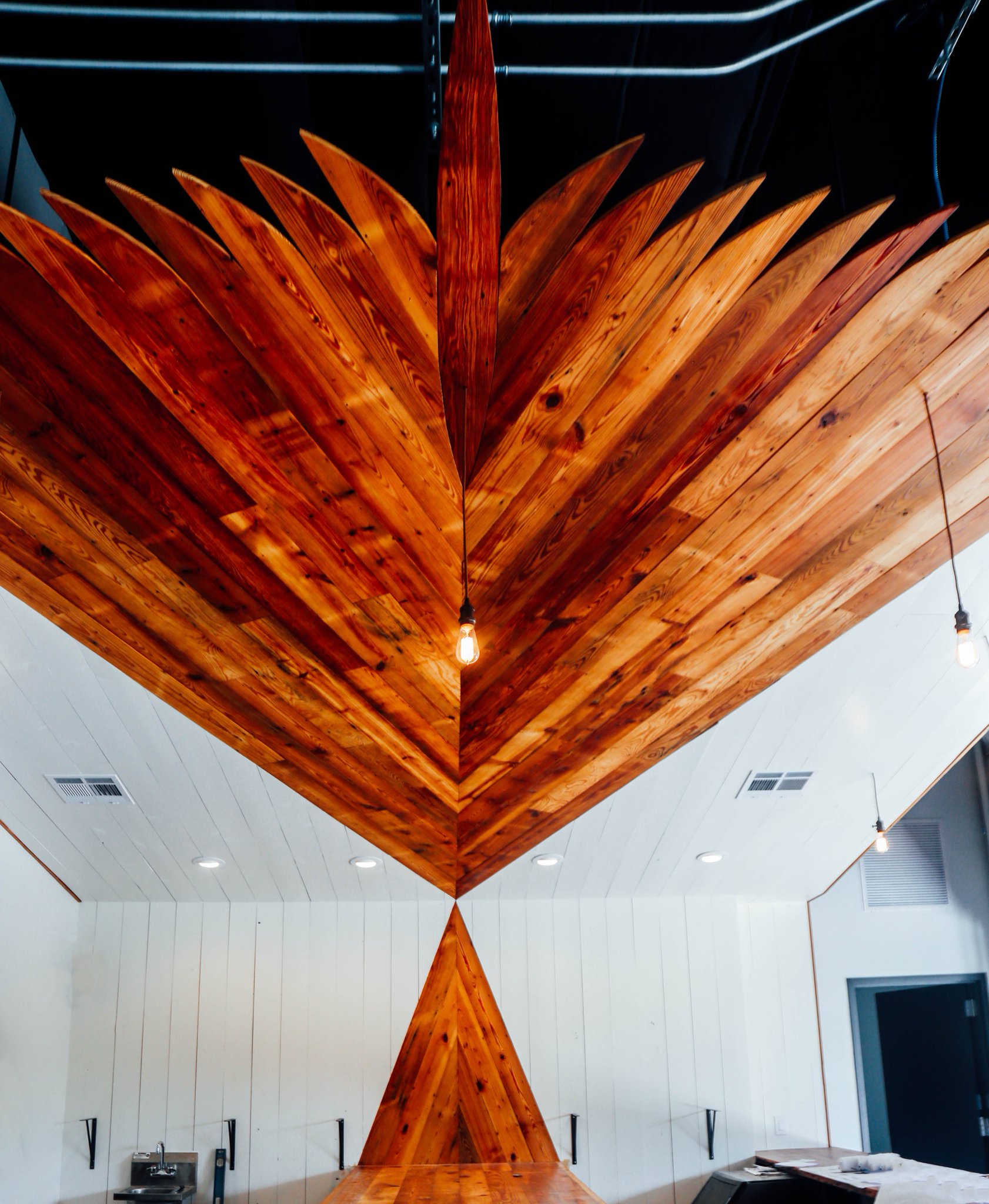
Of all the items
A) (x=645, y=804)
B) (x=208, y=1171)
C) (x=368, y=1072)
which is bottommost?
(x=208, y=1171)

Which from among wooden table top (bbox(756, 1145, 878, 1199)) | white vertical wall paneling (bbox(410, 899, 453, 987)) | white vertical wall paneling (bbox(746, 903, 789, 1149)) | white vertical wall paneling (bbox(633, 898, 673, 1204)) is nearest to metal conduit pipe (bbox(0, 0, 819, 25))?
white vertical wall paneling (bbox(410, 899, 453, 987))

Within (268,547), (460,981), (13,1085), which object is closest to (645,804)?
(460,981)

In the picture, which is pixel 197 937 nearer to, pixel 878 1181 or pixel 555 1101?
pixel 555 1101

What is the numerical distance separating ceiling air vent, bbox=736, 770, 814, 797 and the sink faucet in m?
4.08

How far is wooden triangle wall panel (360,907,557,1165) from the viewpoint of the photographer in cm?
561

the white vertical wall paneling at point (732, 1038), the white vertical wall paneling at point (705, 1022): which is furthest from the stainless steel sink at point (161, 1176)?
the white vertical wall paneling at point (732, 1038)

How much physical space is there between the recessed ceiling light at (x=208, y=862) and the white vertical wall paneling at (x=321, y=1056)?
0.80 metres

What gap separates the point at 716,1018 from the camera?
6301 mm

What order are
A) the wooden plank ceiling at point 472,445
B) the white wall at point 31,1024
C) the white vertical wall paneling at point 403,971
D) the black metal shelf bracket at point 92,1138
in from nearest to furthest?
the wooden plank ceiling at point 472,445
the white wall at point 31,1024
the black metal shelf bracket at point 92,1138
the white vertical wall paneling at point 403,971

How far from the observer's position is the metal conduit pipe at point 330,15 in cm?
239

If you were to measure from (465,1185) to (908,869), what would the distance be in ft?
14.1

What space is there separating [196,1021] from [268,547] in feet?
13.6

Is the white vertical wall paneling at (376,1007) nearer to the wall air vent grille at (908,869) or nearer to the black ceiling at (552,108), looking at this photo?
the wall air vent grille at (908,869)

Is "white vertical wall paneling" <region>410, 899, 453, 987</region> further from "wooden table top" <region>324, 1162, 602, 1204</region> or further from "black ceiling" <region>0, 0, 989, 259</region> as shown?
"black ceiling" <region>0, 0, 989, 259</region>
